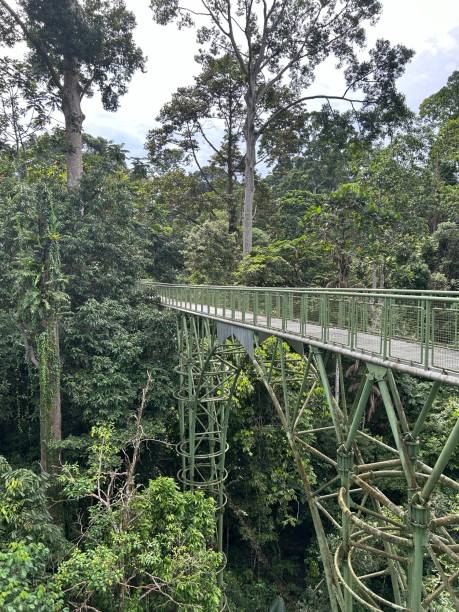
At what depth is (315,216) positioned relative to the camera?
62.3ft

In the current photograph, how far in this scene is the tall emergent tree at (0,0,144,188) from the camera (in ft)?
52.2

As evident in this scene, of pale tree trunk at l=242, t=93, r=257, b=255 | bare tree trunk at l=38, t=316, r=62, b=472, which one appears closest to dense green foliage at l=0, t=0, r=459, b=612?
bare tree trunk at l=38, t=316, r=62, b=472

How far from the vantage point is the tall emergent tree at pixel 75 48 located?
15.9 metres

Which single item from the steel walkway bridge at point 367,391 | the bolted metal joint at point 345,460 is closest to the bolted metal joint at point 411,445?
the steel walkway bridge at point 367,391

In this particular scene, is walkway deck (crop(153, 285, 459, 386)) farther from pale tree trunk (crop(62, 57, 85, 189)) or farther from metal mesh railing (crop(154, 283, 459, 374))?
pale tree trunk (crop(62, 57, 85, 189))

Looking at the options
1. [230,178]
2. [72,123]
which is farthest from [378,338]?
[230,178]

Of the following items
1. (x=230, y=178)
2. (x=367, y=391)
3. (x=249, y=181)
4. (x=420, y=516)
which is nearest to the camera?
(x=420, y=516)

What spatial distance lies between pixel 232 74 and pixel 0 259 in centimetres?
1573

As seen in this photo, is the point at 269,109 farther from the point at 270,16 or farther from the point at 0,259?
the point at 0,259

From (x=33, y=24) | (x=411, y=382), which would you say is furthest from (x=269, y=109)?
(x=411, y=382)

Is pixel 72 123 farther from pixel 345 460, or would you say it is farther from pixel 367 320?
pixel 345 460

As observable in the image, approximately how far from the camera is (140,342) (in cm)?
1470

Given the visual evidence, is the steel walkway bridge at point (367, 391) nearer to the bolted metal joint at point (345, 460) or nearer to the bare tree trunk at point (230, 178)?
the bolted metal joint at point (345, 460)

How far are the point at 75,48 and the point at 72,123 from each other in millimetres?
2906
